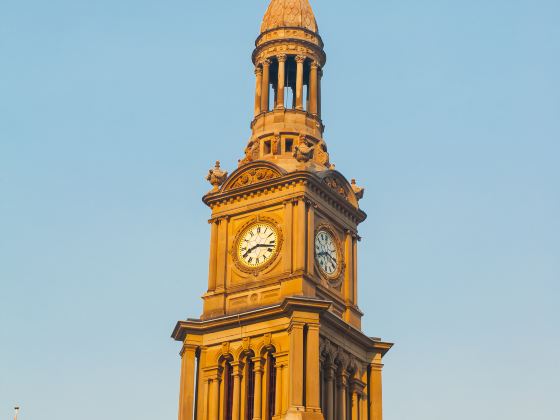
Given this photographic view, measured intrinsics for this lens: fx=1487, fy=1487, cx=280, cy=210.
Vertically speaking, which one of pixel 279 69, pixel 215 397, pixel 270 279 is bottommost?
pixel 215 397

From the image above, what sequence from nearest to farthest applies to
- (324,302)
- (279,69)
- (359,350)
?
(324,302) → (359,350) → (279,69)

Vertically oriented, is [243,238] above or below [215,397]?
above

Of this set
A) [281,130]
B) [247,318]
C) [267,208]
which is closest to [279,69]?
[281,130]

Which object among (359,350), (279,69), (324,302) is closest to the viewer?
(324,302)

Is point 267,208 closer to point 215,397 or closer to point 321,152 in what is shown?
point 321,152

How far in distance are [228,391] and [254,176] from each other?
10.9 meters

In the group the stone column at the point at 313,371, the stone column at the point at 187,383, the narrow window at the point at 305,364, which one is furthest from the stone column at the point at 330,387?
the stone column at the point at 187,383

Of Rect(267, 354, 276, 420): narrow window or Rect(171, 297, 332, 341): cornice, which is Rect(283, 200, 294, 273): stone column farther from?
Rect(267, 354, 276, 420): narrow window

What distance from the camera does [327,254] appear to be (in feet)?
237

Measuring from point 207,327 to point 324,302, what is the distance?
6.28 metres

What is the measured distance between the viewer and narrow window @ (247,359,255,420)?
6800 centimetres

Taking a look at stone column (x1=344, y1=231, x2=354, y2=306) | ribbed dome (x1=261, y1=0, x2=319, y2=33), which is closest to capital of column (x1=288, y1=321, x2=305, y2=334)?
stone column (x1=344, y1=231, x2=354, y2=306)

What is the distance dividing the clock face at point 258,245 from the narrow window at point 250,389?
5.21m

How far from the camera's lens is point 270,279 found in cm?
7056
